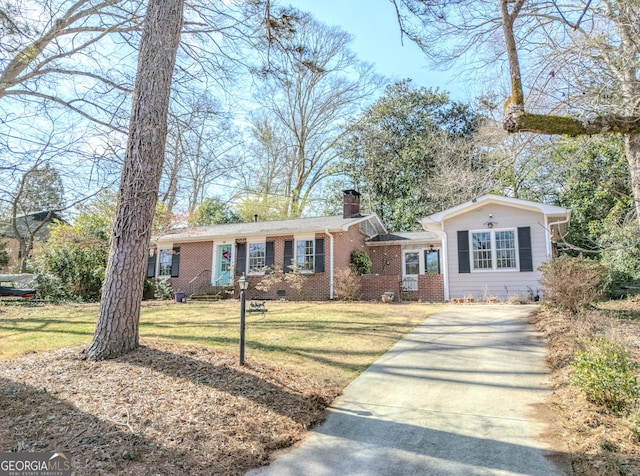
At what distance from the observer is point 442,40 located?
21.6ft

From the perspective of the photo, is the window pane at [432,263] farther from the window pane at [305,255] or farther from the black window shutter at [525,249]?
the window pane at [305,255]

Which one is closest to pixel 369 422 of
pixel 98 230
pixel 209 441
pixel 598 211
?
pixel 209 441

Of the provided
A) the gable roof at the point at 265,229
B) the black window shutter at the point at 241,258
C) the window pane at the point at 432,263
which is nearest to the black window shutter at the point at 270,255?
the gable roof at the point at 265,229

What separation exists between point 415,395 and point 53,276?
50.0 ft

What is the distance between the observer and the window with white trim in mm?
13281

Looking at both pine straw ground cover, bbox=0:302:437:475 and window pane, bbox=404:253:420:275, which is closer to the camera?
pine straw ground cover, bbox=0:302:437:475

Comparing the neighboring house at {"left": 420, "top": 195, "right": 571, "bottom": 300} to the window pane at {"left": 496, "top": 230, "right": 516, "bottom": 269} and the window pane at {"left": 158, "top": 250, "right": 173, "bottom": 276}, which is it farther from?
the window pane at {"left": 158, "top": 250, "right": 173, "bottom": 276}

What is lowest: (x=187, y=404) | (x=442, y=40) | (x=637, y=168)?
(x=187, y=404)

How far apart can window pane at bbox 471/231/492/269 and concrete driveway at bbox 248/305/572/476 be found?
7.60 metres

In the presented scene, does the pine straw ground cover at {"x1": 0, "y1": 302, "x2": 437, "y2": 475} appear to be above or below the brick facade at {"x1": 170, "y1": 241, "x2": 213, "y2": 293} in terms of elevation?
below

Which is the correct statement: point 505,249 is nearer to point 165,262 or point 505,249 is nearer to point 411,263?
point 411,263

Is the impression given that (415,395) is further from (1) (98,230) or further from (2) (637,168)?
(1) (98,230)

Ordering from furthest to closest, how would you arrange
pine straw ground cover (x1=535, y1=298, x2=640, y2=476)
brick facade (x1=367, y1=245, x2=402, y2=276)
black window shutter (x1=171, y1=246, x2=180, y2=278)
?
black window shutter (x1=171, y1=246, x2=180, y2=278), brick facade (x1=367, y1=245, x2=402, y2=276), pine straw ground cover (x1=535, y1=298, x2=640, y2=476)

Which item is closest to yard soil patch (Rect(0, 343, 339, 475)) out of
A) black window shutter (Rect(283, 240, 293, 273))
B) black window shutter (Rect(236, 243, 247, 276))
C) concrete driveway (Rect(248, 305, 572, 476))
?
concrete driveway (Rect(248, 305, 572, 476))
